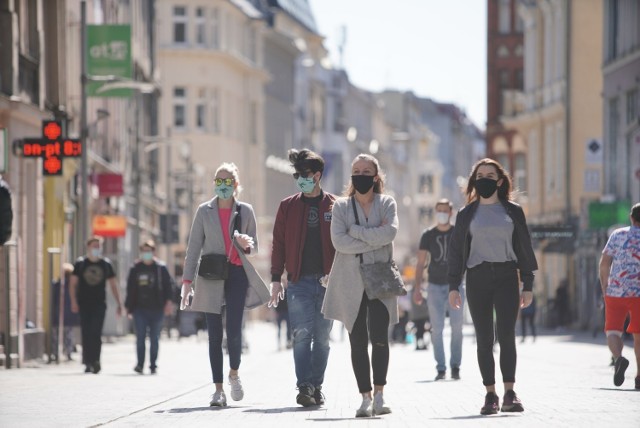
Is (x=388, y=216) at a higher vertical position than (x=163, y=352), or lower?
higher

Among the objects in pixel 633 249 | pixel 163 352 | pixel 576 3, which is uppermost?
pixel 576 3

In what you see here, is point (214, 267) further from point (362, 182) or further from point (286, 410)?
point (362, 182)

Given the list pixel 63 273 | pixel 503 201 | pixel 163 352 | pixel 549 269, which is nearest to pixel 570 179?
pixel 549 269

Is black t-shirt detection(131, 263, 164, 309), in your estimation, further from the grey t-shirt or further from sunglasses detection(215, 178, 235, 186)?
the grey t-shirt

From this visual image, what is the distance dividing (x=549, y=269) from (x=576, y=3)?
391 inches

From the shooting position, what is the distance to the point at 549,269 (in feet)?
217

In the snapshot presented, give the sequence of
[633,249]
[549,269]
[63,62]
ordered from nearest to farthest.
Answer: [633,249]
[63,62]
[549,269]

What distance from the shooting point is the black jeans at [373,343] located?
13.8 m

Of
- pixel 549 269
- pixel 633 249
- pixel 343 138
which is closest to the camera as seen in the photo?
pixel 633 249

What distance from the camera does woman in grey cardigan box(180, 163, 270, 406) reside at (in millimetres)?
15328

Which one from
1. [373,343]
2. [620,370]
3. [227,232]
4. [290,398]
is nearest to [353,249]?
[373,343]

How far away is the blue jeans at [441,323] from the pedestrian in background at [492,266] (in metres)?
6.12

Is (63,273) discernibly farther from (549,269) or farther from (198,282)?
(549,269)

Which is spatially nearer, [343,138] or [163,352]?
[163,352]
